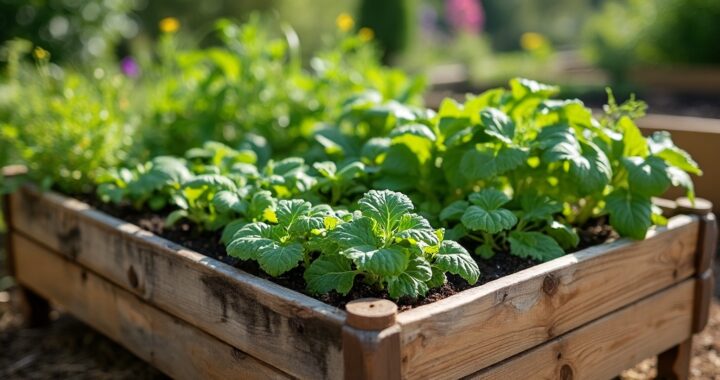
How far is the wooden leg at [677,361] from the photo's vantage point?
2.55 m

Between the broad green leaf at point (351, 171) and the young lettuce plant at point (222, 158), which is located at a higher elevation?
the broad green leaf at point (351, 171)

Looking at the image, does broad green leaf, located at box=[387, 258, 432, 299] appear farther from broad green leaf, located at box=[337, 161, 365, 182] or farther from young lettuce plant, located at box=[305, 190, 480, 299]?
broad green leaf, located at box=[337, 161, 365, 182]

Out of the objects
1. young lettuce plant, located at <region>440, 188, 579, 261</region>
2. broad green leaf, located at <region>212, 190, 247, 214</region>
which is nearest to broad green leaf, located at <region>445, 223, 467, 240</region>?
young lettuce plant, located at <region>440, 188, 579, 261</region>

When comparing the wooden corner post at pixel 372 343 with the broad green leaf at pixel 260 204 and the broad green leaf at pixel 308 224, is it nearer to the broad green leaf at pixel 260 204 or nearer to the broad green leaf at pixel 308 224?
the broad green leaf at pixel 308 224

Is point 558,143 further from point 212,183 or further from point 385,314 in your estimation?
point 212,183

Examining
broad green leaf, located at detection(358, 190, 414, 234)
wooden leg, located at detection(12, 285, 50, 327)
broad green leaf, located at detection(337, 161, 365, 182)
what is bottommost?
wooden leg, located at detection(12, 285, 50, 327)

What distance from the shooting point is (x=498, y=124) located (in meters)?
2.25

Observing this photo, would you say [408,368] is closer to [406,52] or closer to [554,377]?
[554,377]

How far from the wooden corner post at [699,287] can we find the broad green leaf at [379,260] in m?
1.21

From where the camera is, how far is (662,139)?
2463 mm

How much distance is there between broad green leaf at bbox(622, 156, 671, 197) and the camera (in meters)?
2.24

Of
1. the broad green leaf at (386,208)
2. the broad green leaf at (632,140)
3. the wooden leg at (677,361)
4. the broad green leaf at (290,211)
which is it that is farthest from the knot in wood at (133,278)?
the wooden leg at (677,361)

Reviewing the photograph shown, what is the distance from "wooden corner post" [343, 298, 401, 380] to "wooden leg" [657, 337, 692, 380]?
52.4 inches

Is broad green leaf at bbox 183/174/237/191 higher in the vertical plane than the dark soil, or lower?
higher
